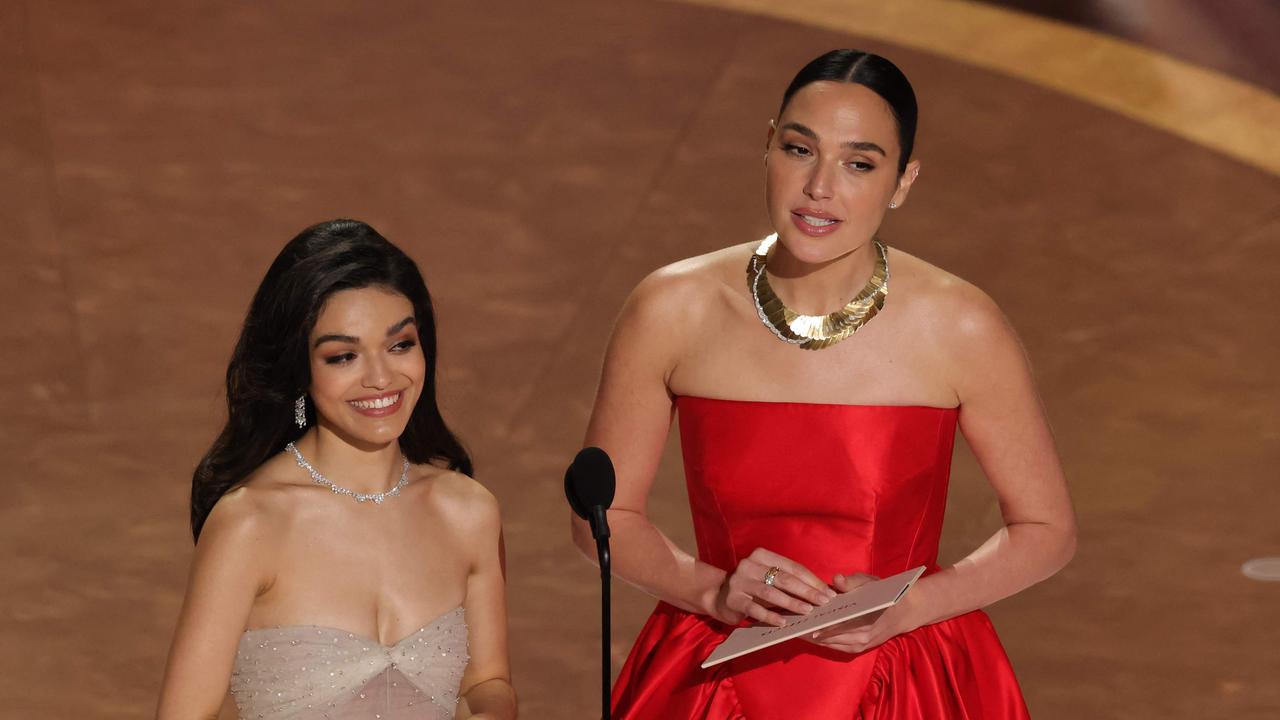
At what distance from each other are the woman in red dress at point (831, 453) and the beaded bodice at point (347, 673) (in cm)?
36

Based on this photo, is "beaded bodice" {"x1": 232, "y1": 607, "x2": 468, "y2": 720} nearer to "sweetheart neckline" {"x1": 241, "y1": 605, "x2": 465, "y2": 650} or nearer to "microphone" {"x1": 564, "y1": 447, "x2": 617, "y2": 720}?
"sweetheart neckline" {"x1": 241, "y1": 605, "x2": 465, "y2": 650}

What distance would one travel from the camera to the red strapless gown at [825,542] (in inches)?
120

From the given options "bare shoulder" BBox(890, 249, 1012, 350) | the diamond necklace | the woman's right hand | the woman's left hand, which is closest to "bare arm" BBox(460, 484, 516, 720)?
Result: the diamond necklace

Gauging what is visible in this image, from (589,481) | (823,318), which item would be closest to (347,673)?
(589,481)

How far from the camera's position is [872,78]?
2.94 meters

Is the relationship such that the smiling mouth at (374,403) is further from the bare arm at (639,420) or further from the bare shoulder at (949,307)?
the bare shoulder at (949,307)

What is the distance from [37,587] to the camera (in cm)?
521

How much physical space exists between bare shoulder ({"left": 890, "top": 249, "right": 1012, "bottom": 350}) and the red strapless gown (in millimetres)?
137

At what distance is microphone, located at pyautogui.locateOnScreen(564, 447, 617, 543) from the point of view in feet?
7.95

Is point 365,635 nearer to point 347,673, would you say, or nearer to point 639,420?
point 347,673

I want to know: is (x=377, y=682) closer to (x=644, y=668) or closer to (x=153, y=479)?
(x=644, y=668)

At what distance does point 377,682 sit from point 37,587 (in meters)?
2.68

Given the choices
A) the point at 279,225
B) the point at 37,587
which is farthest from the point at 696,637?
the point at 279,225

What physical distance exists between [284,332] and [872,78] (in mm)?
993
